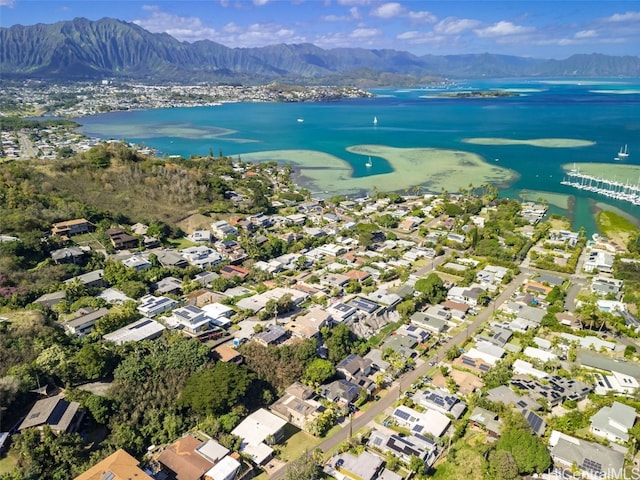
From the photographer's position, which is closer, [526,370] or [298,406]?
[298,406]

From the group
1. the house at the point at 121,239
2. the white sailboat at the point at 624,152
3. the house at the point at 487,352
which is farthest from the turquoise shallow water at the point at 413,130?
the house at the point at 121,239

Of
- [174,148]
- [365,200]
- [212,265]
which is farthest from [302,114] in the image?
[212,265]

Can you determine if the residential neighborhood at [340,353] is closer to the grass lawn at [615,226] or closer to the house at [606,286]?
the house at [606,286]

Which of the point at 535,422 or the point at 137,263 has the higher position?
the point at 137,263

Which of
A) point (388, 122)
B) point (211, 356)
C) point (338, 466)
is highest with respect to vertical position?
point (388, 122)

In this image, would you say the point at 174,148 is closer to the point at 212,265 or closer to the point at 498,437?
the point at 212,265

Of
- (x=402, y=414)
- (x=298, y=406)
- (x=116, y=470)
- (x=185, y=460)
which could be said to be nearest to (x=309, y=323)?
(x=298, y=406)

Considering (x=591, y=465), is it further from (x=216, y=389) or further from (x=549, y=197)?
(x=549, y=197)
